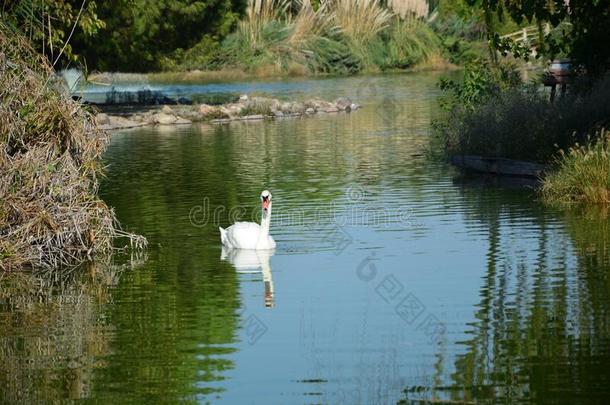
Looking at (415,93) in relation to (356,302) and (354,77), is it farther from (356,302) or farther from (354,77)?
(356,302)

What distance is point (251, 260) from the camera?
1895 centimetres

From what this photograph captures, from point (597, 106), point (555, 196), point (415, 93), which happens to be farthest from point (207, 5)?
point (555, 196)

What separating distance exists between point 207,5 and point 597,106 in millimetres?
24243

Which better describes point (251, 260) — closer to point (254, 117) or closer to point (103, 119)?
point (103, 119)

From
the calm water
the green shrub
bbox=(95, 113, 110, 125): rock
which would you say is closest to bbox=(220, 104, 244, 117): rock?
bbox=(95, 113, 110, 125): rock

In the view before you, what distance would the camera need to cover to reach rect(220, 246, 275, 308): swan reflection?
58.9 feet

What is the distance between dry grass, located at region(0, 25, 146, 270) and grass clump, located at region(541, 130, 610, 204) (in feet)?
26.7

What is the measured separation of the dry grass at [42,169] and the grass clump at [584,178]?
813cm

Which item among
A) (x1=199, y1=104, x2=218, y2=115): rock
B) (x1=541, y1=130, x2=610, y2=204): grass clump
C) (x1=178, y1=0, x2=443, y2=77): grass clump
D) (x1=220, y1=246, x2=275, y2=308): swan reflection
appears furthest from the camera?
(x1=178, y1=0, x2=443, y2=77): grass clump

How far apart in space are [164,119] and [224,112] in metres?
2.70

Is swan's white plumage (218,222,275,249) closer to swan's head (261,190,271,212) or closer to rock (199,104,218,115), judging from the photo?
swan's head (261,190,271,212)

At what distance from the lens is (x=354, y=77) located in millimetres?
75938

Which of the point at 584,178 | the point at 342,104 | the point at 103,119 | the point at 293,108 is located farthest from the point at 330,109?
the point at 584,178

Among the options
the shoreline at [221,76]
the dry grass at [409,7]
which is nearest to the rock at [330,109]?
the shoreline at [221,76]
